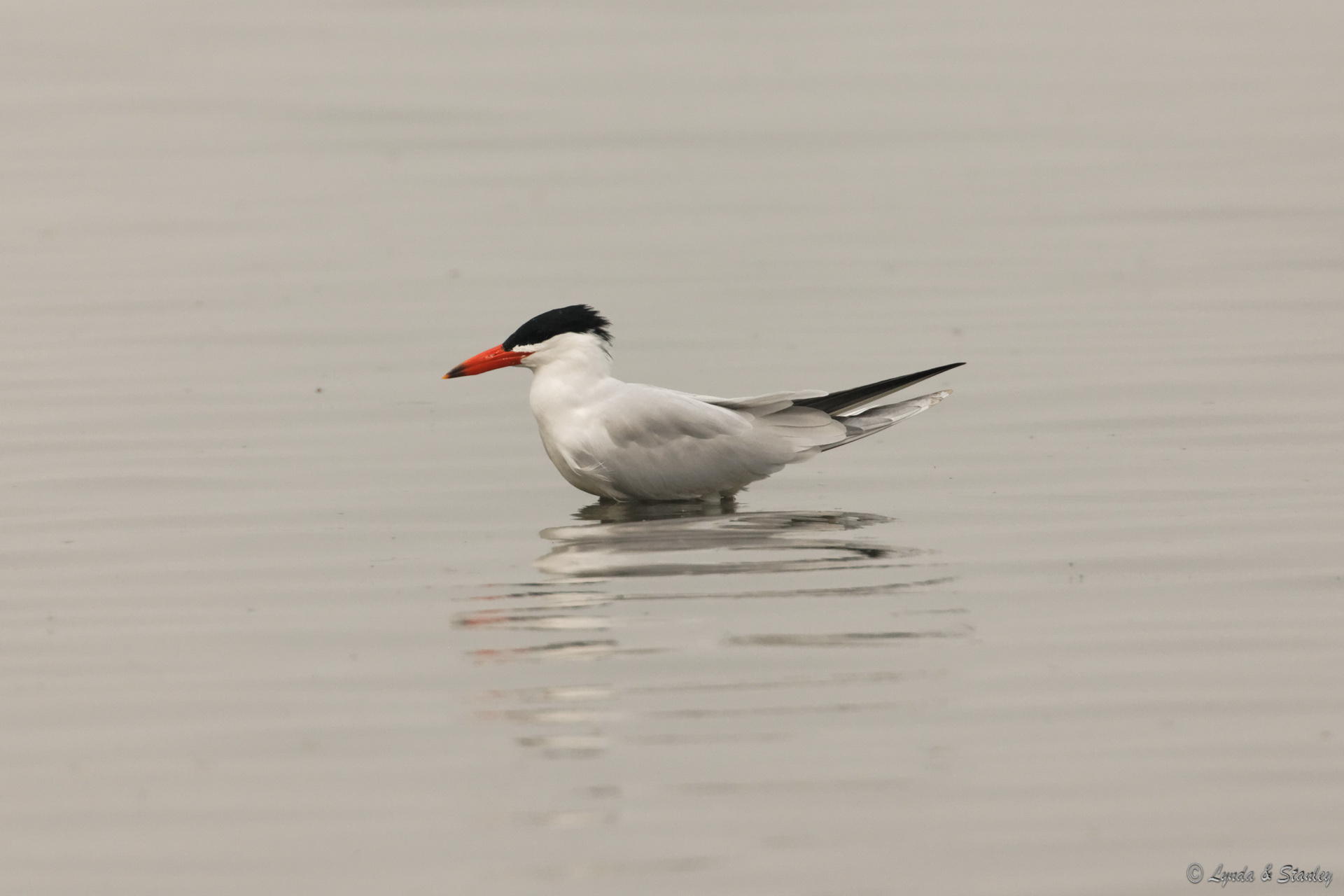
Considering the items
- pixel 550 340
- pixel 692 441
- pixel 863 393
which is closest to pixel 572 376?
pixel 550 340

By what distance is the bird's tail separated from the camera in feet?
32.1

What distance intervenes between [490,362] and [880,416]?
191 cm

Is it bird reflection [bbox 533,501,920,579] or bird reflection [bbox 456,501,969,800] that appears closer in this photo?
bird reflection [bbox 456,501,969,800]

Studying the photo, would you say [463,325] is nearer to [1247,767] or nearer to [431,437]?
[431,437]

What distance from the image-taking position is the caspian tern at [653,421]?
934 centimetres

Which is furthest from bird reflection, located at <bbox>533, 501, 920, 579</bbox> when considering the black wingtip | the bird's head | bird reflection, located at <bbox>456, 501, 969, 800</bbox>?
the bird's head

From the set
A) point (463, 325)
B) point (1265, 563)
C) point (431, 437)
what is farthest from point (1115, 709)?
point (463, 325)

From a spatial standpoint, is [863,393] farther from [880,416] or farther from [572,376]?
[572,376]

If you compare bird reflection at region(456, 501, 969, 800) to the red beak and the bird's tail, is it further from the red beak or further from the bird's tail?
the red beak

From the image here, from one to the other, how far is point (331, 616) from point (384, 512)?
169 centimetres

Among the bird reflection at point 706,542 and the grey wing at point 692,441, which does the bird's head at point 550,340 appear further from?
the bird reflection at point 706,542

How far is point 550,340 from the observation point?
9.75m

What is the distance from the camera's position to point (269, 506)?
29.9 ft

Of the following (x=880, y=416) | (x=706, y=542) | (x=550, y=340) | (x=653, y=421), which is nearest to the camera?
(x=706, y=542)
